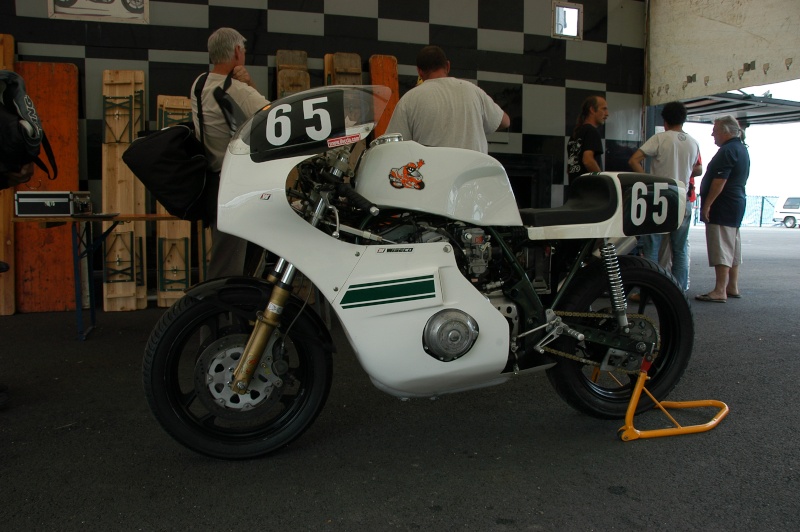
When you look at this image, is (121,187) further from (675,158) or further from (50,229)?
(675,158)

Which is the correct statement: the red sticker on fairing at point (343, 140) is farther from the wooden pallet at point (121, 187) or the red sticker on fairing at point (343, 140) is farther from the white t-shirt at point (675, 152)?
the white t-shirt at point (675, 152)

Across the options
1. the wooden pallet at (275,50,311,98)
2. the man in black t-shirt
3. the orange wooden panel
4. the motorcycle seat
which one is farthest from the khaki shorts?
the orange wooden panel

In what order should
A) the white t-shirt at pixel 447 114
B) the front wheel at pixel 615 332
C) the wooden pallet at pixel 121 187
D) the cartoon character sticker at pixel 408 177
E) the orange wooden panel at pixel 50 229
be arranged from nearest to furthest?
the cartoon character sticker at pixel 408 177 → the front wheel at pixel 615 332 → the white t-shirt at pixel 447 114 → the orange wooden panel at pixel 50 229 → the wooden pallet at pixel 121 187

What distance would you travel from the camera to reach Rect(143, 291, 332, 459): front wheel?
1828 millimetres

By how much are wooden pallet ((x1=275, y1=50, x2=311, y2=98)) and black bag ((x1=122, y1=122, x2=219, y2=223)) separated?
6.15ft

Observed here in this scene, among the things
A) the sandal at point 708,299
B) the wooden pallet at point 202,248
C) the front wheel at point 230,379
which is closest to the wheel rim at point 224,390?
the front wheel at point 230,379

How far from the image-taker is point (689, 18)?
5.13 meters

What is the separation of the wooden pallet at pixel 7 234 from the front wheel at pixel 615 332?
12.4ft

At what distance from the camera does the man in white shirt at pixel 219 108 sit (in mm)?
2766

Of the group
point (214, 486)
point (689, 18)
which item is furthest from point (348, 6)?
point (214, 486)

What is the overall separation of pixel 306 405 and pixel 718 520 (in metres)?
1.25

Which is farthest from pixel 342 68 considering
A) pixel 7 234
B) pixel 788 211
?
pixel 788 211

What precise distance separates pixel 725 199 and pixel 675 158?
2.57ft

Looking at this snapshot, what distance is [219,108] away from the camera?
277 cm
